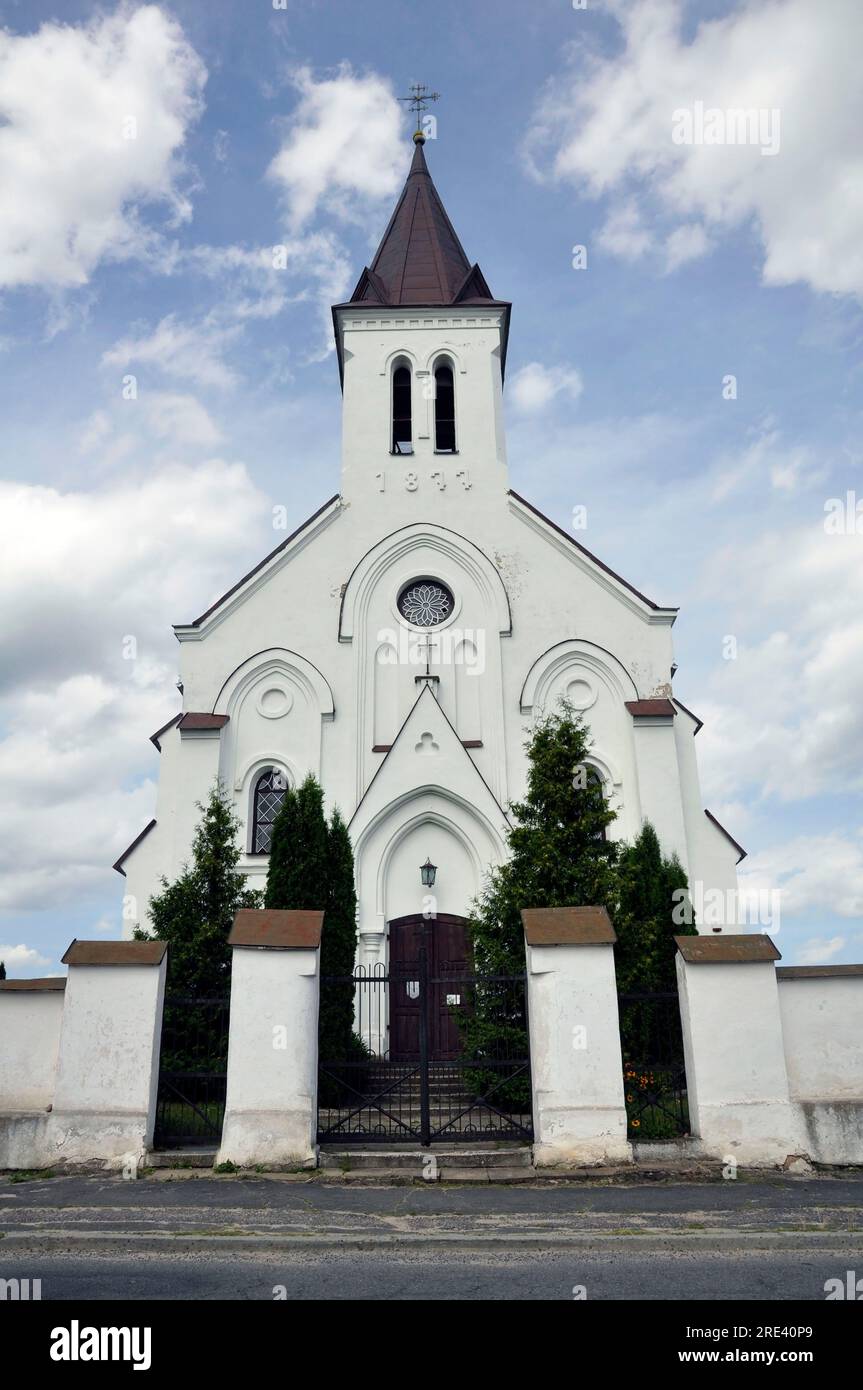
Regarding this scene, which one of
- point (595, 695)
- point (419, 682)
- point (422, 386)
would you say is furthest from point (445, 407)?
point (595, 695)

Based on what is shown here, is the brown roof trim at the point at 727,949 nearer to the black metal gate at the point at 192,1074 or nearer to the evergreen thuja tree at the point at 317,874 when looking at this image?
the black metal gate at the point at 192,1074

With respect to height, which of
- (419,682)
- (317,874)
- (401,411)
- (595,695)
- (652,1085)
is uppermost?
(401,411)

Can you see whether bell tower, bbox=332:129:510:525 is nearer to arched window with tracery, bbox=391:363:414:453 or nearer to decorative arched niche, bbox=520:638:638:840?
arched window with tracery, bbox=391:363:414:453

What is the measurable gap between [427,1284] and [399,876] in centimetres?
1280

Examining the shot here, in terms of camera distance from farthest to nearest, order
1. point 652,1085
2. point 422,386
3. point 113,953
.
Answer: point 422,386, point 652,1085, point 113,953

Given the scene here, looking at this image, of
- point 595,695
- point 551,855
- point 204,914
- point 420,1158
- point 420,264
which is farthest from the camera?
point 420,264

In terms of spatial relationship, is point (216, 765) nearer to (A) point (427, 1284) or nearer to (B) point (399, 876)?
(B) point (399, 876)

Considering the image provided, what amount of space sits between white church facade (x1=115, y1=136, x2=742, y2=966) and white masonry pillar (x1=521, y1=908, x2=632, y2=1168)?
293 inches

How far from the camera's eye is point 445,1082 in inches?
547

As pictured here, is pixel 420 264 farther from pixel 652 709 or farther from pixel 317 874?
pixel 317 874

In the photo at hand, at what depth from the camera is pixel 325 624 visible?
Answer: 19547 mm

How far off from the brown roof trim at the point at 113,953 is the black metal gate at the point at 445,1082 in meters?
1.92

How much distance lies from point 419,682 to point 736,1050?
10365 mm

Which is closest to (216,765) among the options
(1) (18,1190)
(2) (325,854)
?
(2) (325,854)
